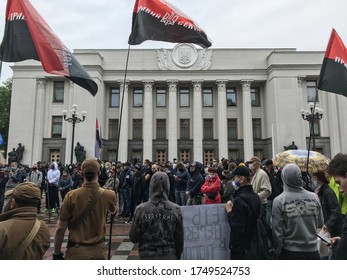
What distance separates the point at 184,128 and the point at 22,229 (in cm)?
3411

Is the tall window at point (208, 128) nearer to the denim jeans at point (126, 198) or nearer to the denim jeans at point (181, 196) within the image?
the denim jeans at point (126, 198)

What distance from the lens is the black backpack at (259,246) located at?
323cm

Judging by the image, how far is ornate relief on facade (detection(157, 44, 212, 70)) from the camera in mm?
35500

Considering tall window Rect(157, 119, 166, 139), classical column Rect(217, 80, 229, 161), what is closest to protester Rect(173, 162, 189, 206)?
classical column Rect(217, 80, 229, 161)

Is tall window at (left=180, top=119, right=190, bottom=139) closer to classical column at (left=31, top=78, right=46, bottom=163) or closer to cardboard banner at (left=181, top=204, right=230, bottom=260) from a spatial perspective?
classical column at (left=31, top=78, right=46, bottom=163)

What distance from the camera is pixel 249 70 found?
1411 inches

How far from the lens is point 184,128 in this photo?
36.3 metres

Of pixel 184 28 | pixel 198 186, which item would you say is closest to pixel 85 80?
pixel 184 28

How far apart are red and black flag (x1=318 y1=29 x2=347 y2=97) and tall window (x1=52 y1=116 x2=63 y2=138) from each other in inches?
1321

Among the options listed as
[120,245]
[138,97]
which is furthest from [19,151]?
[120,245]

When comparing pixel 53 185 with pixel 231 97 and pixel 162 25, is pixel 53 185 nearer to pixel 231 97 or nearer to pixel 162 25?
pixel 162 25

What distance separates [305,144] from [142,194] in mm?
28717

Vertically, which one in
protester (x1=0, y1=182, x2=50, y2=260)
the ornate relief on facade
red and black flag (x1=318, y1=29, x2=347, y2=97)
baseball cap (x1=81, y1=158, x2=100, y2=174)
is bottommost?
protester (x1=0, y1=182, x2=50, y2=260)

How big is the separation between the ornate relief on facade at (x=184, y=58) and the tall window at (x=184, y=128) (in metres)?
6.55
